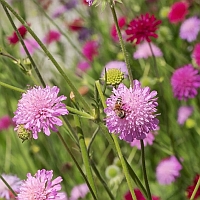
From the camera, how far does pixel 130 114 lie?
70 centimetres

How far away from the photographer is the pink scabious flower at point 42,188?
2.38 ft

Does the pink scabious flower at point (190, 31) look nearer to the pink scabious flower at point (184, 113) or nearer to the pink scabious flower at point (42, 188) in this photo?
the pink scabious flower at point (184, 113)

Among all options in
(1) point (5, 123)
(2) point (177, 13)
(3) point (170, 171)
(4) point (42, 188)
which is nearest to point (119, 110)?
(4) point (42, 188)

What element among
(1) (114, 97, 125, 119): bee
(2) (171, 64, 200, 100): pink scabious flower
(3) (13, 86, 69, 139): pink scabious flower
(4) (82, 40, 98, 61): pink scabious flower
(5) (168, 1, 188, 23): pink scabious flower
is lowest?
(1) (114, 97, 125, 119): bee

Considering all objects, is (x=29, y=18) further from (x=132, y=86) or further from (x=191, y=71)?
(x=132, y=86)

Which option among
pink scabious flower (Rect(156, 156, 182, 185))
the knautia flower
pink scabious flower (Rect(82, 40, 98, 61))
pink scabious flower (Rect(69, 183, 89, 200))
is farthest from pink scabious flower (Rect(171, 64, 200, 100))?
pink scabious flower (Rect(82, 40, 98, 61))

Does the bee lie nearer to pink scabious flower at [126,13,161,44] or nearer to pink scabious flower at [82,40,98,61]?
pink scabious flower at [126,13,161,44]

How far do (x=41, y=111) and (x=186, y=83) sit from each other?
0.59 metres

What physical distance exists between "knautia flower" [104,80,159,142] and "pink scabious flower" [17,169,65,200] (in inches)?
4.5

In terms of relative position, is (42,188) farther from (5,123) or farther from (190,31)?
(5,123)

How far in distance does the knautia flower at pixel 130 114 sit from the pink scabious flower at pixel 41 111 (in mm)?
69

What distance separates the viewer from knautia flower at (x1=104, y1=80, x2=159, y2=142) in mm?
697

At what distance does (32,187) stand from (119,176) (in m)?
0.55

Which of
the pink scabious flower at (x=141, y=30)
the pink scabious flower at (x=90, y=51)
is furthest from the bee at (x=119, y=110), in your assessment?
the pink scabious flower at (x=90, y=51)
